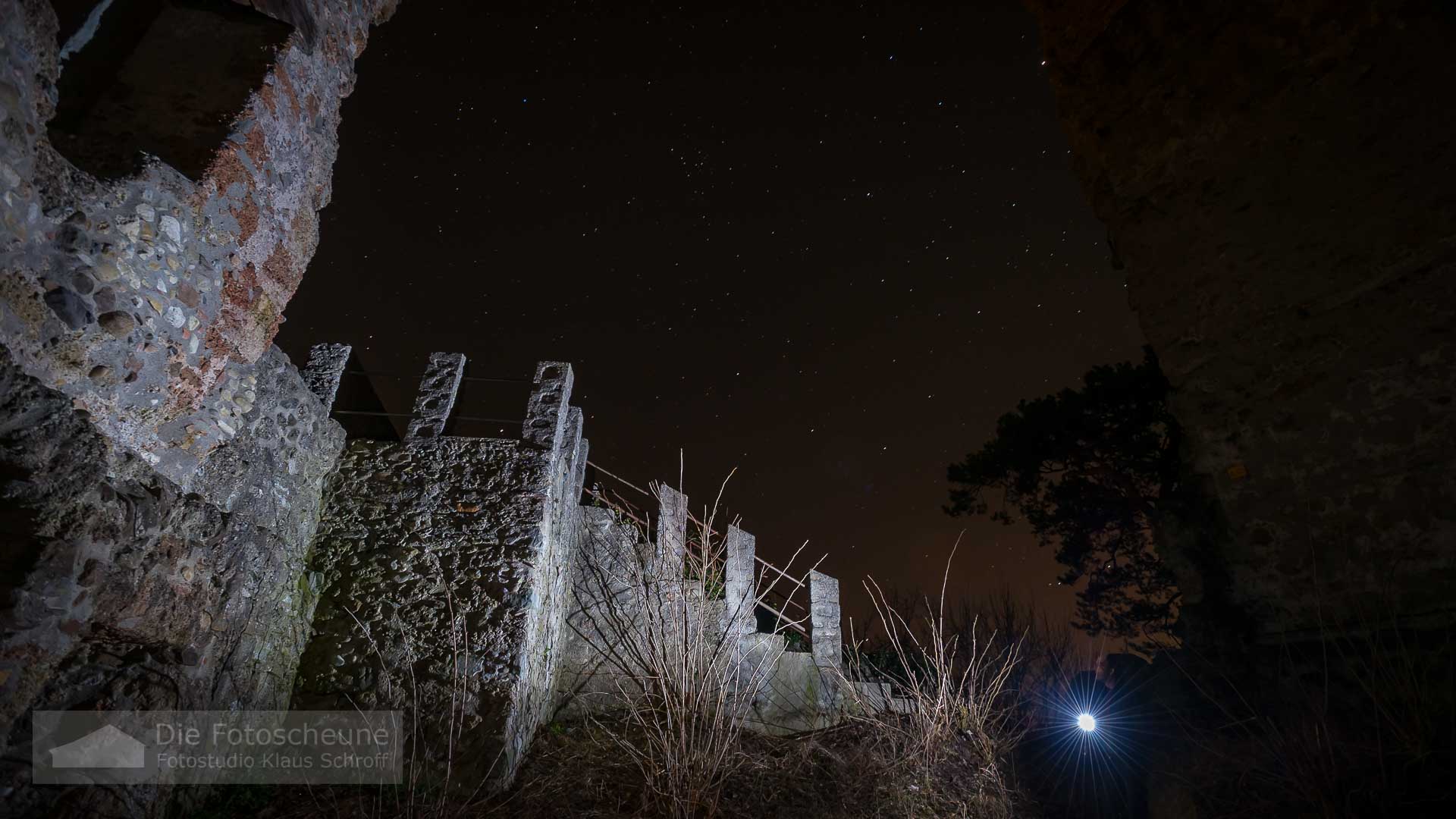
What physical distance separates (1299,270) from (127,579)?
6.18m

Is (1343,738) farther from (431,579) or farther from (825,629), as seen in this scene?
(431,579)

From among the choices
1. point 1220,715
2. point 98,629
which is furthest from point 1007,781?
point 98,629

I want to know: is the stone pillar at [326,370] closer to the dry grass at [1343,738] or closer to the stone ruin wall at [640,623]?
the stone ruin wall at [640,623]

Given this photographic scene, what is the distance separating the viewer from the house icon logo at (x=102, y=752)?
1.96 meters

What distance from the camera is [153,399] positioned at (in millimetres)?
2672

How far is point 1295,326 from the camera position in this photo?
12.6ft

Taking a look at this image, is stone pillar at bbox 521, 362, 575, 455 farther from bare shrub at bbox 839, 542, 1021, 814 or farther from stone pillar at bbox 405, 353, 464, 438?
bare shrub at bbox 839, 542, 1021, 814

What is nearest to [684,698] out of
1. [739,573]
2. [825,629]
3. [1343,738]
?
[1343,738]

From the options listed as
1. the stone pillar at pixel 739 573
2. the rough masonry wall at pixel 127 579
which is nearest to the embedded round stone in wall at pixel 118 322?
the rough masonry wall at pixel 127 579

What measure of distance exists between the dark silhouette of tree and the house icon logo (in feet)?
24.8

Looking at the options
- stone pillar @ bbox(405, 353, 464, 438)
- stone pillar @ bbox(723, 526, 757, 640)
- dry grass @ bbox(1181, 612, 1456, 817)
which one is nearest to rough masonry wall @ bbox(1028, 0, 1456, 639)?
dry grass @ bbox(1181, 612, 1456, 817)

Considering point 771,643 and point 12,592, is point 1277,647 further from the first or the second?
point 12,592

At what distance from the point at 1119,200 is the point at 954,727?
4.11 m

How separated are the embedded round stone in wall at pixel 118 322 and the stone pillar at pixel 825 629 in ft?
19.2
